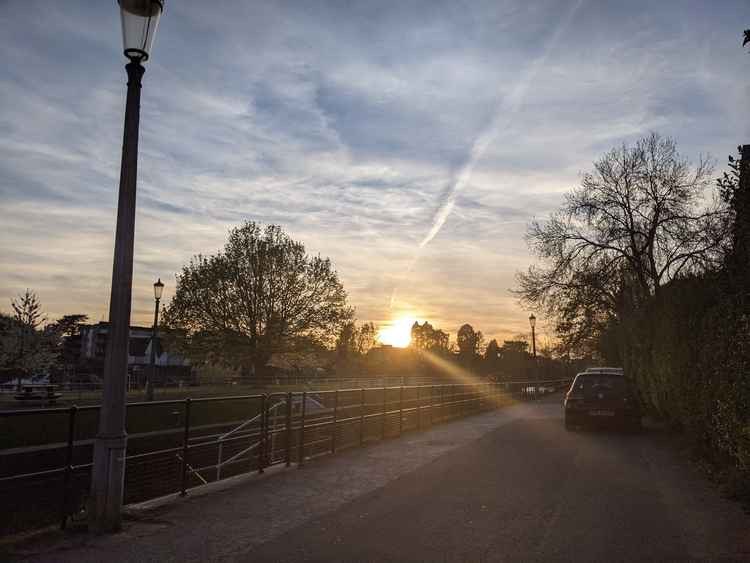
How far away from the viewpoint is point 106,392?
246 inches

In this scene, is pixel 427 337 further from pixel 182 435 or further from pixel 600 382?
pixel 182 435

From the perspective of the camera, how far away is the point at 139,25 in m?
6.34

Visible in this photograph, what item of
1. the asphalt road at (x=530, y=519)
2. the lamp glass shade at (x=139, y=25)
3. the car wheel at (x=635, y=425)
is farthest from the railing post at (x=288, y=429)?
the car wheel at (x=635, y=425)

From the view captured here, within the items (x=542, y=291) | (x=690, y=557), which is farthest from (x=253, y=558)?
Answer: (x=542, y=291)

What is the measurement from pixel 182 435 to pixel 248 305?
33.1 meters

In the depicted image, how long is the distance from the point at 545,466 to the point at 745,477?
3471mm

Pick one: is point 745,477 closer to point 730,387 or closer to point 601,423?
point 730,387

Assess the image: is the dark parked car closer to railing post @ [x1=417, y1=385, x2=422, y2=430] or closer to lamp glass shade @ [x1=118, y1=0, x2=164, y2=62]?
railing post @ [x1=417, y1=385, x2=422, y2=430]

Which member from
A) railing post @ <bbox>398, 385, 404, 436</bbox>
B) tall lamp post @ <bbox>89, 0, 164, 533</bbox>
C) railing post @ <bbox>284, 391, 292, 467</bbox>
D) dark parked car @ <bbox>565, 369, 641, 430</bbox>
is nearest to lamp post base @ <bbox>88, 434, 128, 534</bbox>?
tall lamp post @ <bbox>89, 0, 164, 533</bbox>

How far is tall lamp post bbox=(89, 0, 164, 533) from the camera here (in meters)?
6.14

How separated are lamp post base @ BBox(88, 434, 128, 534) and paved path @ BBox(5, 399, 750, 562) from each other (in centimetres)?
20

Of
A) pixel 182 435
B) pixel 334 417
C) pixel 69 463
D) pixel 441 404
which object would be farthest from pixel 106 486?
pixel 441 404

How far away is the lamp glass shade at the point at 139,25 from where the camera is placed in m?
6.17

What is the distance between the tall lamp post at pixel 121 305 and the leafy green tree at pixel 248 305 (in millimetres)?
35315
